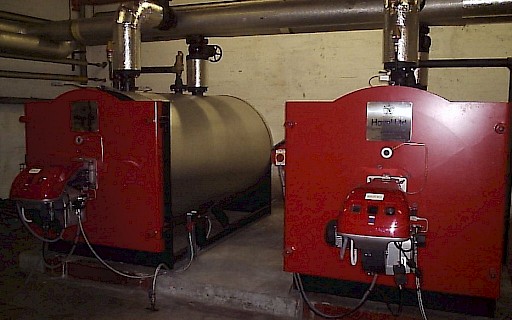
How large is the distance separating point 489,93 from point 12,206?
419cm

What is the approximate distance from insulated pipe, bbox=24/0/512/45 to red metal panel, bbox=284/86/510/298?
3.43 ft

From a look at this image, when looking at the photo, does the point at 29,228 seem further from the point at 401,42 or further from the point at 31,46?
the point at 401,42

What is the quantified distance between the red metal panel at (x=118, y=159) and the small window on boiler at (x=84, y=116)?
0.8 inches

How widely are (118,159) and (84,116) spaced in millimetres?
310

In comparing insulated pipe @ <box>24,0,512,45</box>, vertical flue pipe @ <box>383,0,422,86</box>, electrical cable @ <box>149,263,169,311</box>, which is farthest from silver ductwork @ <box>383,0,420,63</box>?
electrical cable @ <box>149,263,169,311</box>

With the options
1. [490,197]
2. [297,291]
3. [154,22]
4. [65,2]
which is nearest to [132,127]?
[154,22]

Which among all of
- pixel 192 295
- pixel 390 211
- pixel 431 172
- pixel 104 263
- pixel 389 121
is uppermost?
→ pixel 389 121

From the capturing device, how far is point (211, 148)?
3.08 meters

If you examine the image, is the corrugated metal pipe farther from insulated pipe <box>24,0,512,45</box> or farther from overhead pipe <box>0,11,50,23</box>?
overhead pipe <box>0,11,50,23</box>

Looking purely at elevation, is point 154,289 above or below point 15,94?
below

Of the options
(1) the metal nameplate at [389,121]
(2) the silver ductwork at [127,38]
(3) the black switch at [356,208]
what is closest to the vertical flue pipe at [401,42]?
(1) the metal nameplate at [389,121]

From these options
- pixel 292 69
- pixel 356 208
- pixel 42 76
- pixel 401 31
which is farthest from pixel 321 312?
pixel 42 76

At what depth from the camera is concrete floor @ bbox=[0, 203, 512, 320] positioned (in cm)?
233

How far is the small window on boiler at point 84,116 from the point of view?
2.62 m
